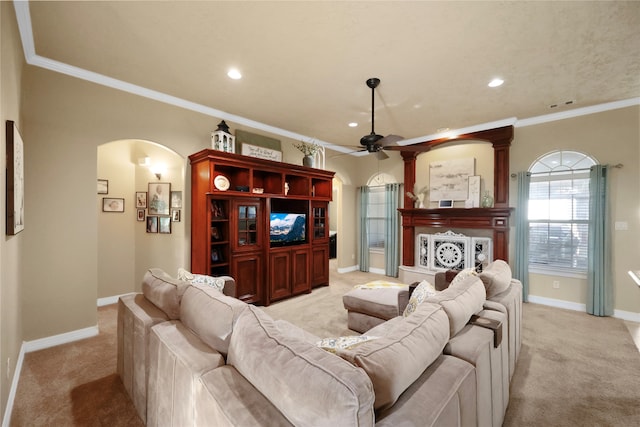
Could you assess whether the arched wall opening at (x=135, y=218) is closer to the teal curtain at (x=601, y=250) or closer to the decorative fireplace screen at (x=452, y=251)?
the decorative fireplace screen at (x=452, y=251)

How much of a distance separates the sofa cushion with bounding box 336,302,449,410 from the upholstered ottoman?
1.49 meters

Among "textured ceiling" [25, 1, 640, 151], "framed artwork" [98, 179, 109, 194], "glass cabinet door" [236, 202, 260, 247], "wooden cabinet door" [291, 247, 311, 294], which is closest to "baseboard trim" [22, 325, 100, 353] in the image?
"glass cabinet door" [236, 202, 260, 247]

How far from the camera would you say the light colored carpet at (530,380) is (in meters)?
1.90

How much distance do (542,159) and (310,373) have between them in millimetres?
5143

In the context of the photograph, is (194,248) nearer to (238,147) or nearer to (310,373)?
(238,147)

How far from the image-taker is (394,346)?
111cm

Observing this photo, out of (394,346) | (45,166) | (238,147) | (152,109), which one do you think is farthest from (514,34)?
(45,166)

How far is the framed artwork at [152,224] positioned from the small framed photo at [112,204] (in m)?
0.47

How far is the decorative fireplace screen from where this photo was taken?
189 inches

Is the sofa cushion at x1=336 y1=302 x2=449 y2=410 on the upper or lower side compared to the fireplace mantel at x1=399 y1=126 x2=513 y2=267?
lower

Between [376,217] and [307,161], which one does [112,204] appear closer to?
[307,161]

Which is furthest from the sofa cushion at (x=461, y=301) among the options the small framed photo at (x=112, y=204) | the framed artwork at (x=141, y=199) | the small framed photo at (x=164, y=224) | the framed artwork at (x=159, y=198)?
→ the small framed photo at (x=112, y=204)

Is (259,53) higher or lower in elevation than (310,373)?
higher

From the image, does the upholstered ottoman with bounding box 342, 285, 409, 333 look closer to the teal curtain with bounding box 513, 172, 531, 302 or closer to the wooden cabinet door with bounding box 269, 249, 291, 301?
the wooden cabinet door with bounding box 269, 249, 291, 301
